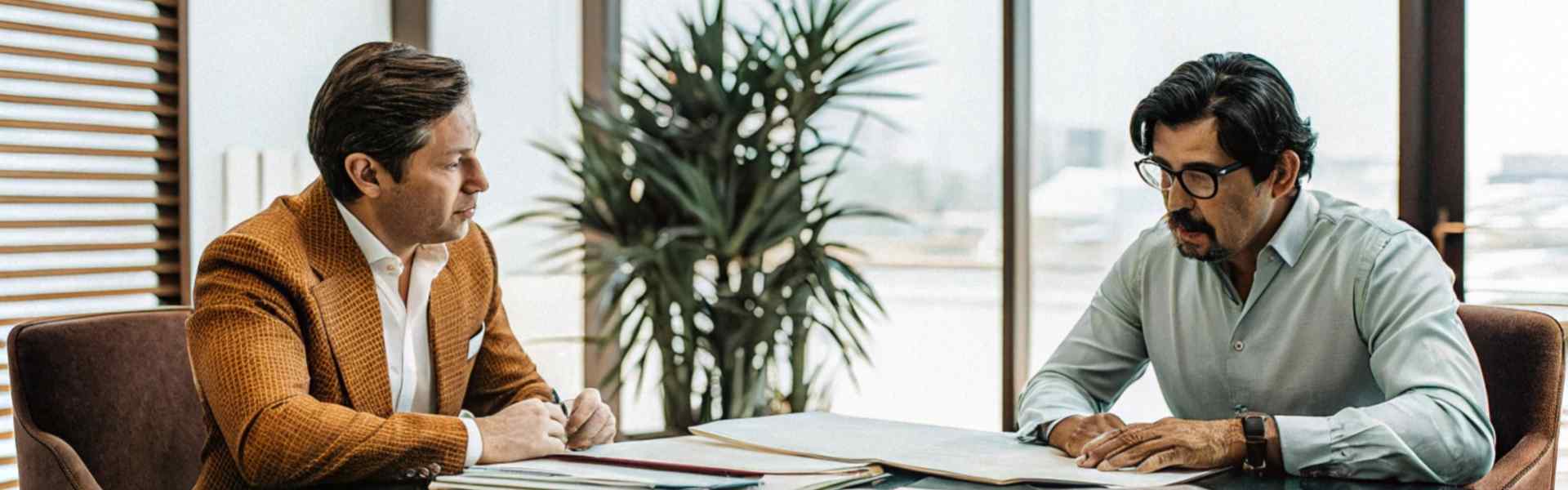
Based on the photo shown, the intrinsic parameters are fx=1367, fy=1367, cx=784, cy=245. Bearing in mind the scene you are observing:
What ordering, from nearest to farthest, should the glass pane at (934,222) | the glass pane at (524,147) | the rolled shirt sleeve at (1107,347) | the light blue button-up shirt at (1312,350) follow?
1. the light blue button-up shirt at (1312,350)
2. the rolled shirt sleeve at (1107,347)
3. the glass pane at (934,222)
4. the glass pane at (524,147)

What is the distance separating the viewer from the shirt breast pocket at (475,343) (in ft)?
6.70

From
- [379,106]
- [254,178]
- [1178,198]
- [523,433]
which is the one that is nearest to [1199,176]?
[1178,198]

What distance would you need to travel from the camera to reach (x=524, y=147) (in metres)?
4.84

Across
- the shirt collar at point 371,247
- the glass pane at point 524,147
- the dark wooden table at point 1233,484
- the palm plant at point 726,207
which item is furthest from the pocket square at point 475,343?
the glass pane at point 524,147

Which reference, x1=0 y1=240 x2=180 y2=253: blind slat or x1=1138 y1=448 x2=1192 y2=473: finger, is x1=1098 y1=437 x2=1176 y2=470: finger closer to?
x1=1138 y1=448 x2=1192 y2=473: finger

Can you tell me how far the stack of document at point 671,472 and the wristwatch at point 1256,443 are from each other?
44cm

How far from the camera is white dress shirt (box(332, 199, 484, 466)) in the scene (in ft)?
6.23

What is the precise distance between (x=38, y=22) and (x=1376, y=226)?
3.35 metres

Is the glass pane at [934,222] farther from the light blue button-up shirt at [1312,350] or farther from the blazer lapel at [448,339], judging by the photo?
the blazer lapel at [448,339]

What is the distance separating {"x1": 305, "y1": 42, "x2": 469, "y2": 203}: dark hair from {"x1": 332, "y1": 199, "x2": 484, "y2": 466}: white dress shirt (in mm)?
80

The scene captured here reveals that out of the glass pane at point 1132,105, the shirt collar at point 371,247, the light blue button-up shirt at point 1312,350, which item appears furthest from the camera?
the glass pane at point 1132,105

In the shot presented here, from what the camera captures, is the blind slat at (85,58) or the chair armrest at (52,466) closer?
the chair armrest at (52,466)

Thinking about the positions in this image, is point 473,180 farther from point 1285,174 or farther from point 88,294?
point 88,294

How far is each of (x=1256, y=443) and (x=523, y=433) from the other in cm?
88
